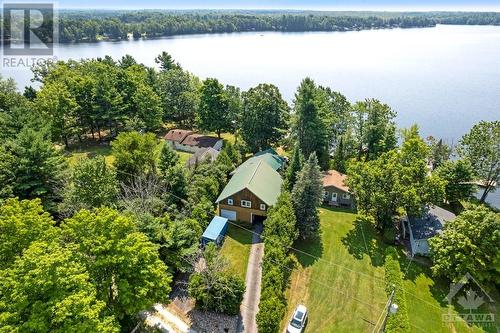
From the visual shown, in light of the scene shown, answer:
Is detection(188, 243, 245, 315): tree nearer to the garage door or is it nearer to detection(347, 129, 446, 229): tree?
the garage door

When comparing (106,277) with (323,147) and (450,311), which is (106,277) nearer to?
(450,311)

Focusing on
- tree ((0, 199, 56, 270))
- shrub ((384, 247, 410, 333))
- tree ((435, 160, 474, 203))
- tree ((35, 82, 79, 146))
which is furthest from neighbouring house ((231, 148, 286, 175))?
tree ((35, 82, 79, 146))

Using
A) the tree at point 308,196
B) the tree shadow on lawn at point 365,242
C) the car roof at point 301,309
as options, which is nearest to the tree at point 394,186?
the tree shadow on lawn at point 365,242

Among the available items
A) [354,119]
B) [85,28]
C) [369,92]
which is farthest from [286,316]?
[85,28]

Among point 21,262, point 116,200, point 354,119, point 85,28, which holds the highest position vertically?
point 85,28

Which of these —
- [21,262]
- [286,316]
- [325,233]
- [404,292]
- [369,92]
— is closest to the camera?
[21,262]
